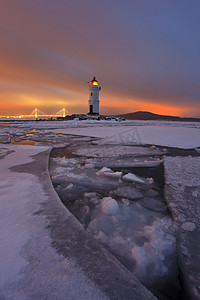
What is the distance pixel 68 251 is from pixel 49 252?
110mm

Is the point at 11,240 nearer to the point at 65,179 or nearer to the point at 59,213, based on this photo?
the point at 59,213

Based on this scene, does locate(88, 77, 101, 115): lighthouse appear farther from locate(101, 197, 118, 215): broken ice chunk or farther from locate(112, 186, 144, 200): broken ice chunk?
locate(101, 197, 118, 215): broken ice chunk

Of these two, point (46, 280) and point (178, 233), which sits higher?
point (46, 280)

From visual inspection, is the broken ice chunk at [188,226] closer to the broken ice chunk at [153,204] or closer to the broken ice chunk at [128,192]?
the broken ice chunk at [153,204]

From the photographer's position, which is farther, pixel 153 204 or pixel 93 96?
pixel 93 96

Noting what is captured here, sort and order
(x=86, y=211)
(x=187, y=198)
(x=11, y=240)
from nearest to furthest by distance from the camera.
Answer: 1. (x=11, y=240)
2. (x=86, y=211)
3. (x=187, y=198)

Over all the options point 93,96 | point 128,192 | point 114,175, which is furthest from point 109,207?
point 93,96

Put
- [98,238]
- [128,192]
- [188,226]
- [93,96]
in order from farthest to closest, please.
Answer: [93,96]
[128,192]
[188,226]
[98,238]

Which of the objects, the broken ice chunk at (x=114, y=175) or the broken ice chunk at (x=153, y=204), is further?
the broken ice chunk at (x=114, y=175)

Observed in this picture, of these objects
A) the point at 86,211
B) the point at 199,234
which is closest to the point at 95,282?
the point at 86,211

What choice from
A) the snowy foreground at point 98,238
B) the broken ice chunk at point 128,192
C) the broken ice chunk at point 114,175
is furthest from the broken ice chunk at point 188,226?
the broken ice chunk at point 114,175

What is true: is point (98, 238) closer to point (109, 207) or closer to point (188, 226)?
point (109, 207)

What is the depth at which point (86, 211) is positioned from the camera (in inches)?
62.1

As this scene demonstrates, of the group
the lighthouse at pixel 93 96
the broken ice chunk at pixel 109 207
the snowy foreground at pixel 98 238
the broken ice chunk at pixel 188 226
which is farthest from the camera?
the lighthouse at pixel 93 96
